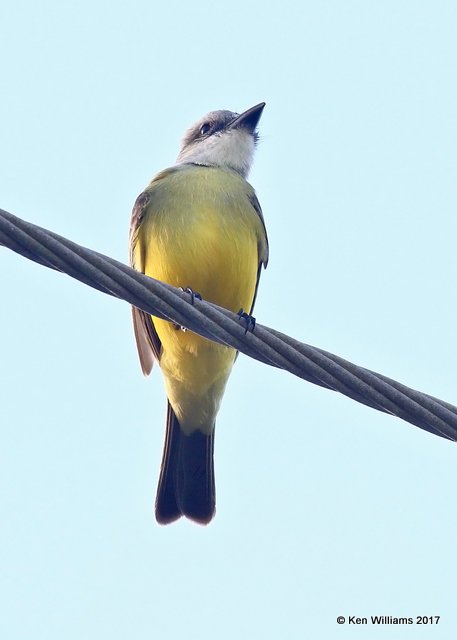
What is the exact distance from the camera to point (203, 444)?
24.0 ft

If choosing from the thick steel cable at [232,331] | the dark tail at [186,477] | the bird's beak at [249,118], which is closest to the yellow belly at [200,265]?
the dark tail at [186,477]

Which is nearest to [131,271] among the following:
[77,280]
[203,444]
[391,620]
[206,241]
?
[77,280]

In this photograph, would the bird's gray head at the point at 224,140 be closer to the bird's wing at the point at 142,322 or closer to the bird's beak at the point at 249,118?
the bird's beak at the point at 249,118

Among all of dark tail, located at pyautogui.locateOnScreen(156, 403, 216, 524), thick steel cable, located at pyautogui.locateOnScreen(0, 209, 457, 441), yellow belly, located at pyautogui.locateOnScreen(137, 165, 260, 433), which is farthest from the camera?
dark tail, located at pyautogui.locateOnScreen(156, 403, 216, 524)

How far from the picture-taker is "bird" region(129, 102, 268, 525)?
6.48m

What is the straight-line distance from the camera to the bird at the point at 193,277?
→ 21.3 feet

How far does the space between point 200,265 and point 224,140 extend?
6.55 feet

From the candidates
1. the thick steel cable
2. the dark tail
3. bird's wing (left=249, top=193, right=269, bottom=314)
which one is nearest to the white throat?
bird's wing (left=249, top=193, right=269, bottom=314)

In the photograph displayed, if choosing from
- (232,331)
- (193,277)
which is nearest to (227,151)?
(193,277)

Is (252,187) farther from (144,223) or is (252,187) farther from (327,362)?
(327,362)

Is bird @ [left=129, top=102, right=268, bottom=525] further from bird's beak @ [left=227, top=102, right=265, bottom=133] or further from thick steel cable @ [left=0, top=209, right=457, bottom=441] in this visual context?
thick steel cable @ [left=0, top=209, right=457, bottom=441]

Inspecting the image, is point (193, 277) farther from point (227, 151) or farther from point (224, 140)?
point (224, 140)

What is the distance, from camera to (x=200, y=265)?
640cm

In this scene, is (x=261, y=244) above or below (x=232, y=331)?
above
